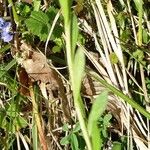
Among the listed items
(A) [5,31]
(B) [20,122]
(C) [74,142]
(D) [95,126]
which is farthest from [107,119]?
(D) [95,126]

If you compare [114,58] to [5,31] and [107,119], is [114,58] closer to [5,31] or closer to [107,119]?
[107,119]

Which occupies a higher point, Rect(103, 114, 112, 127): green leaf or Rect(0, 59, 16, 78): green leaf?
Rect(0, 59, 16, 78): green leaf

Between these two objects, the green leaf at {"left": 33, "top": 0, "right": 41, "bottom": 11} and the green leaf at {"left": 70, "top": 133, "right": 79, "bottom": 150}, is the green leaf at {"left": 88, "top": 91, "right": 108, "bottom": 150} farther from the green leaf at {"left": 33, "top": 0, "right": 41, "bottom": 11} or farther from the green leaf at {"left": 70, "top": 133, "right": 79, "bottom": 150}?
the green leaf at {"left": 33, "top": 0, "right": 41, "bottom": 11}

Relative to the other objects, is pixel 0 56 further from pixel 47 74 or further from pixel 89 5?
pixel 89 5

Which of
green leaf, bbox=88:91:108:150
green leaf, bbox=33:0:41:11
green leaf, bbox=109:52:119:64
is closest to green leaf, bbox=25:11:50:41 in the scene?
green leaf, bbox=33:0:41:11

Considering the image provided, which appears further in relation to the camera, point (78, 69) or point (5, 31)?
point (5, 31)

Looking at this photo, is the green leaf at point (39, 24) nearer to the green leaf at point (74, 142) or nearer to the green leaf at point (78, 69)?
the green leaf at point (74, 142)

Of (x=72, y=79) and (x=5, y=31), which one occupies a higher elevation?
(x=5, y=31)
